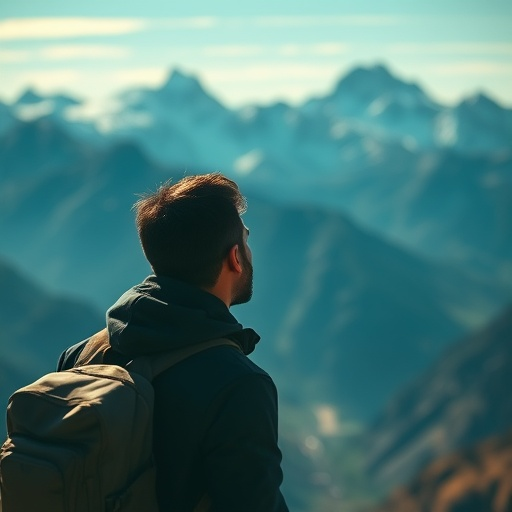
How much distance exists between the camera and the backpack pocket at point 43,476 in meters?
3.87

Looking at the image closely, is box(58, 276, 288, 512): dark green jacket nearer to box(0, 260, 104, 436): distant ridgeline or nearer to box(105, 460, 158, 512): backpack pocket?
box(105, 460, 158, 512): backpack pocket

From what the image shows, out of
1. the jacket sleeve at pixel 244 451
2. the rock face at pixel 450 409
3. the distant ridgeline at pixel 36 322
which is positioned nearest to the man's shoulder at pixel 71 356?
the jacket sleeve at pixel 244 451

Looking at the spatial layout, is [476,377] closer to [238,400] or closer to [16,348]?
[16,348]

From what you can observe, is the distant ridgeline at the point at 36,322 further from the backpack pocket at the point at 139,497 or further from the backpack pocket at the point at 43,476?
the backpack pocket at the point at 43,476

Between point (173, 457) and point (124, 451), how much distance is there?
32cm

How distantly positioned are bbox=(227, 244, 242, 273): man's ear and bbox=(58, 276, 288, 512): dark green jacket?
165 mm

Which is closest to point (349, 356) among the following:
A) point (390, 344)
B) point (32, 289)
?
point (390, 344)

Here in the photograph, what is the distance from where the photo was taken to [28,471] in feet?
12.8

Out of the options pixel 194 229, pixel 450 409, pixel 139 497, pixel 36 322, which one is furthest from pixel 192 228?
pixel 36 322

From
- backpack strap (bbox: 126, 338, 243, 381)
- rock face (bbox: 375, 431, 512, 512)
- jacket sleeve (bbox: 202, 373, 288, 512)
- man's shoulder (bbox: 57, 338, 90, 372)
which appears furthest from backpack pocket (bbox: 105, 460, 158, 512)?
rock face (bbox: 375, 431, 512, 512)

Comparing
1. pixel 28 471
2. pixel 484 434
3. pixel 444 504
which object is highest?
pixel 484 434

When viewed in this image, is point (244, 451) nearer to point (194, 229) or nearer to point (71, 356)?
point (194, 229)

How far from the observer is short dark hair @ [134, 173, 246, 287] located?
437 centimetres

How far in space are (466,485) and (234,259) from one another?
2967 inches
